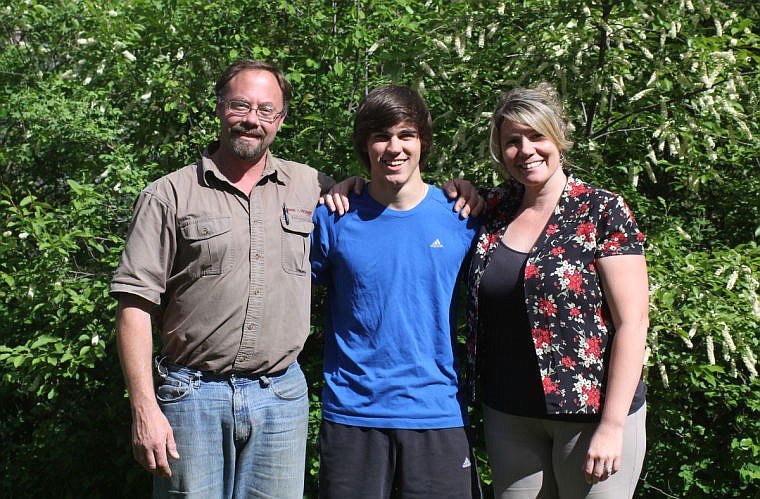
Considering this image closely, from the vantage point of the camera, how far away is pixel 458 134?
381 centimetres

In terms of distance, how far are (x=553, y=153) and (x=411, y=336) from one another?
745 mm

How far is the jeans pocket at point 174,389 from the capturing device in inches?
104

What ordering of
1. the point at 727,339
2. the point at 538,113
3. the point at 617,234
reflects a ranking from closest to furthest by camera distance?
the point at 617,234 < the point at 538,113 < the point at 727,339

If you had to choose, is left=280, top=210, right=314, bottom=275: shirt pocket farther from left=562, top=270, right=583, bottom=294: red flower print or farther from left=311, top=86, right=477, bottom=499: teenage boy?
left=562, top=270, right=583, bottom=294: red flower print

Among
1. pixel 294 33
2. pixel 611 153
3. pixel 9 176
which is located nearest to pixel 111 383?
pixel 9 176

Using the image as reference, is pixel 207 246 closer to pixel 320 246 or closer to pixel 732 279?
pixel 320 246

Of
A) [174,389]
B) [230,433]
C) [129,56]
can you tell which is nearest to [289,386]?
[230,433]

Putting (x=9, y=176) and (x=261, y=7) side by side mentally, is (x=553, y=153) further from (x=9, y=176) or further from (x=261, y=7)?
(x=9, y=176)

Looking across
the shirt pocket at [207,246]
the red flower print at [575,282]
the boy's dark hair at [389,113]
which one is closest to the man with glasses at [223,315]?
the shirt pocket at [207,246]

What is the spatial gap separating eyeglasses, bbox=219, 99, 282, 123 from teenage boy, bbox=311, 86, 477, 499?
31cm

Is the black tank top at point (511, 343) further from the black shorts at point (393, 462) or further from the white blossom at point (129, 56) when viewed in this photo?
the white blossom at point (129, 56)

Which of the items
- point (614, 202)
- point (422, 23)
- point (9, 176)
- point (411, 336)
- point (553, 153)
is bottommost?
point (411, 336)

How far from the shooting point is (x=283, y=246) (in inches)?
109

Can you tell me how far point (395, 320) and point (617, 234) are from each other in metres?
0.74
